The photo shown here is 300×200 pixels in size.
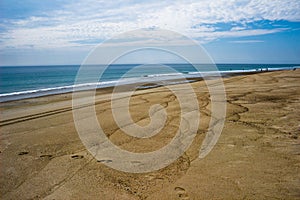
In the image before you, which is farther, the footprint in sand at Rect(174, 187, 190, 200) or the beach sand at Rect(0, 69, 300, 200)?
the beach sand at Rect(0, 69, 300, 200)

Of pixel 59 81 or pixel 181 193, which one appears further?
pixel 59 81

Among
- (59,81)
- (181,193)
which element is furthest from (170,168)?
(59,81)

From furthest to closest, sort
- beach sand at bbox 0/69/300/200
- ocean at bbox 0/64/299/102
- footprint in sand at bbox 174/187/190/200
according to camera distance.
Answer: ocean at bbox 0/64/299/102 < beach sand at bbox 0/69/300/200 < footprint in sand at bbox 174/187/190/200

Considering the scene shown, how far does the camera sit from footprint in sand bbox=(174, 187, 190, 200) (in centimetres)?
346

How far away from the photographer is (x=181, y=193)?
140 inches

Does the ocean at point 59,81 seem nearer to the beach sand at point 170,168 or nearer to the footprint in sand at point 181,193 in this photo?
the beach sand at point 170,168

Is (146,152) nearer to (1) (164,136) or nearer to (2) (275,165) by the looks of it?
(1) (164,136)

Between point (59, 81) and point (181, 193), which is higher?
point (181, 193)

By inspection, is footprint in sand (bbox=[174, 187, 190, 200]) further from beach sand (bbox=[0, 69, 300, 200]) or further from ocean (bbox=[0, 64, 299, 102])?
ocean (bbox=[0, 64, 299, 102])

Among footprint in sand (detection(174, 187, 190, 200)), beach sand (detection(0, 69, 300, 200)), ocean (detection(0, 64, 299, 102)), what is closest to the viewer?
footprint in sand (detection(174, 187, 190, 200))

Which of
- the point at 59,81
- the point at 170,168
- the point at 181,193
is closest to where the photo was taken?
the point at 181,193

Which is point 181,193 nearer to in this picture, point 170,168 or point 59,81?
point 170,168

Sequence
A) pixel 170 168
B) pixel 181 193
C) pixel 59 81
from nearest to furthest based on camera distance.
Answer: pixel 181 193, pixel 170 168, pixel 59 81

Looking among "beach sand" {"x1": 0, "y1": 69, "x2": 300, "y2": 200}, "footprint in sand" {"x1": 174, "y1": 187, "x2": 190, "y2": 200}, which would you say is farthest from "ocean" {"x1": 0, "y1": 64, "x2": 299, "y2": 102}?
"footprint in sand" {"x1": 174, "y1": 187, "x2": 190, "y2": 200}
